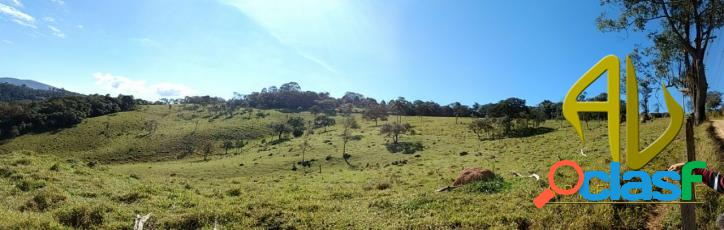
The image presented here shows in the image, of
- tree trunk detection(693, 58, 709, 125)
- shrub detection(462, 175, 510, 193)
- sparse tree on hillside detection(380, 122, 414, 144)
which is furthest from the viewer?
sparse tree on hillside detection(380, 122, 414, 144)

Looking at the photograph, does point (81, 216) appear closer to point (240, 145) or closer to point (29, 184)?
point (29, 184)

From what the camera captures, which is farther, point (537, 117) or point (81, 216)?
point (537, 117)

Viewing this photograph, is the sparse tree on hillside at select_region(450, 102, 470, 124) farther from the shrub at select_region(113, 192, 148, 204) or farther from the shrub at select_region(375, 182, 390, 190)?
the shrub at select_region(113, 192, 148, 204)

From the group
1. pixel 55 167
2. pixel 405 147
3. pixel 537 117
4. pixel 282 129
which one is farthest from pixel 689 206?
pixel 282 129

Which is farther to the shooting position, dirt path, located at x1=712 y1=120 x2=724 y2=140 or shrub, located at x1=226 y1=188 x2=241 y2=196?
shrub, located at x1=226 y1=188 x2=241 y2=196

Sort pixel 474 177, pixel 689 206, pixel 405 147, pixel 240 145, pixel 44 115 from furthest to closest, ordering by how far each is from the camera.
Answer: pixel 44 115
pixel 240 145
pixel 405 147
pixel 474 177
pixel 689 206

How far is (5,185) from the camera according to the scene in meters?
15.3

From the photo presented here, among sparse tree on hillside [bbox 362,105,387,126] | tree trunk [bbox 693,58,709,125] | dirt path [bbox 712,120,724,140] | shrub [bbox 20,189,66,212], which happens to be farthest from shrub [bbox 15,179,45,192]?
sparse tree on hillside [bbox 362,105,387,126]

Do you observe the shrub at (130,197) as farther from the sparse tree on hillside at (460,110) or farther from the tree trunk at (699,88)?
the sparse tree on hillside at (460,110)

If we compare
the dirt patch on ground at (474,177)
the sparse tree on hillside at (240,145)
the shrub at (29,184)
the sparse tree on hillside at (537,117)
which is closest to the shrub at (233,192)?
the shrub at (29,184)

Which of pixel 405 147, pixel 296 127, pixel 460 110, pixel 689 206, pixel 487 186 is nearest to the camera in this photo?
pixel 689 206

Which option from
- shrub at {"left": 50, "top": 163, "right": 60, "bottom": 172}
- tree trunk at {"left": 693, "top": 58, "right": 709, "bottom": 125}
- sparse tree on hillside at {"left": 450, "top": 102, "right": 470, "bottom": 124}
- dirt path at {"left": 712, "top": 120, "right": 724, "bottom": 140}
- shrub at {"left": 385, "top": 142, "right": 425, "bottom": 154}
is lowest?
shrub at {"left": 385, "top": 142, "right": 425, "bottom": 154}

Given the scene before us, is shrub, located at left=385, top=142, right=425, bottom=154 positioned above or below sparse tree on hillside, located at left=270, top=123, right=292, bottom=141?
below

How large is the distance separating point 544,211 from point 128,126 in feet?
409
